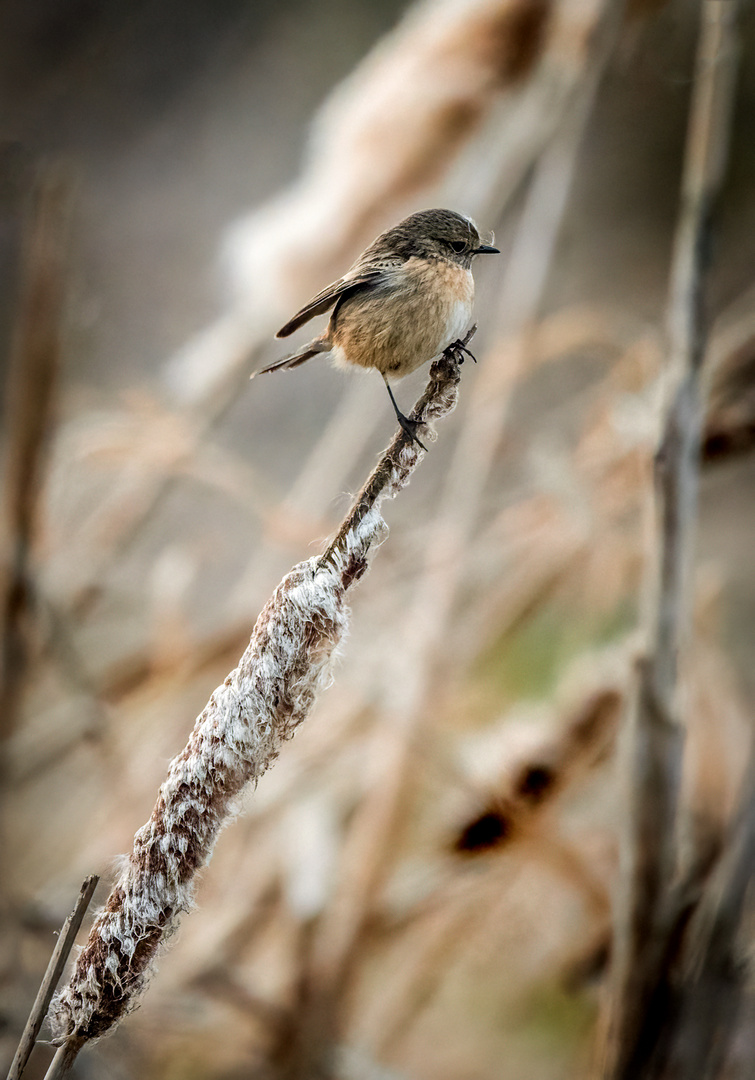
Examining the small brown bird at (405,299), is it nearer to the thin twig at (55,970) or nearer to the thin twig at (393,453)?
the thin twig at (393,453)

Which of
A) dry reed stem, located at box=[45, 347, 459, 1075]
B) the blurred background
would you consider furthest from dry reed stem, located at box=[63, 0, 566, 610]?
dry reed stem, located at box=[45, 347, 459, 1075]

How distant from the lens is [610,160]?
1267 mm

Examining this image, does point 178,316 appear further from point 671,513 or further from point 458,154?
point 671,513

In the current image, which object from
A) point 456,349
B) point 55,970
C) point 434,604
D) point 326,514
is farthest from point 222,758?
point 434,604

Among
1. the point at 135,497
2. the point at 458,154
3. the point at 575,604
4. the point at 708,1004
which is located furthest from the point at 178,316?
the point at 708,1004

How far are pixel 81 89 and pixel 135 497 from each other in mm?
671

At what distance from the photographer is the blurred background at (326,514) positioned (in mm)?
834

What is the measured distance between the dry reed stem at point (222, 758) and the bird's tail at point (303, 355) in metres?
0.18

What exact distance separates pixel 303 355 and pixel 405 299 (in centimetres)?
9

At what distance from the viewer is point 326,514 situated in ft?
2.38

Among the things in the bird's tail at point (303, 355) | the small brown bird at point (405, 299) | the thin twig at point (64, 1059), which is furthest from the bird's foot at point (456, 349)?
the thin twig at point (64, 1059)

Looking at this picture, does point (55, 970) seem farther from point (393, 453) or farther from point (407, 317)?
point (407, 317)

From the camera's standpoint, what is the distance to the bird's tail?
0.51 meters

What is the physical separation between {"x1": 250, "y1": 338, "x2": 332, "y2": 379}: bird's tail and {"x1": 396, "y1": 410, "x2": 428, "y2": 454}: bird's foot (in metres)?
0.13
